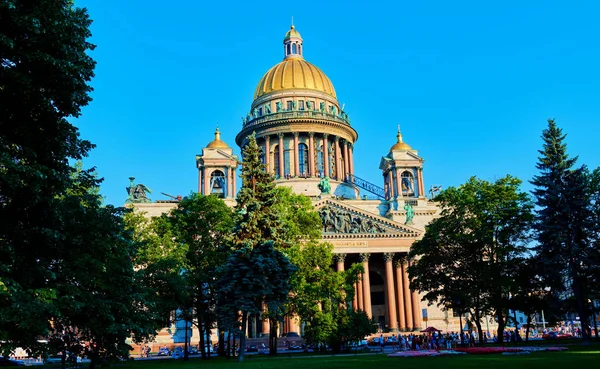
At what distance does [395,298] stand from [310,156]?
2544cm

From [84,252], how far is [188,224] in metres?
22.9

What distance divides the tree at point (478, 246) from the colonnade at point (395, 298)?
17.7 m

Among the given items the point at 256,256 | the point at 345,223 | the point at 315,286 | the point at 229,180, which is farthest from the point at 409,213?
the point at 256,256

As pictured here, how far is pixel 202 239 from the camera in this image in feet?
132

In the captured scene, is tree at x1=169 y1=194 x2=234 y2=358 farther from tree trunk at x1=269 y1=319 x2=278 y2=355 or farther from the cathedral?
the cathedral

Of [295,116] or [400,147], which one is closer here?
[400,147]

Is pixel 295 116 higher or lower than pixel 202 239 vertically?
higher

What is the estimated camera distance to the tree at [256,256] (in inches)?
1131

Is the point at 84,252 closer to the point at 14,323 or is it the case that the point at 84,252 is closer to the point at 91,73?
the point at 14,323

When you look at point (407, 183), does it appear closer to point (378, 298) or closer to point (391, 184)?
point (391, 184)

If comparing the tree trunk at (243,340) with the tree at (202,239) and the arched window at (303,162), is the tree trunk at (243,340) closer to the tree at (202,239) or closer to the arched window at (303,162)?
the tree at (202,239)

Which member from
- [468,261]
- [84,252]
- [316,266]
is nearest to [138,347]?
[316,266]

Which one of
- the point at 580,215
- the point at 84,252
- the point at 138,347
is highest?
the point at 580,215

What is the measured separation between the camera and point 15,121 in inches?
588
